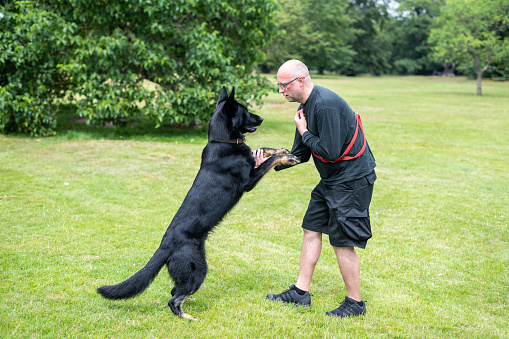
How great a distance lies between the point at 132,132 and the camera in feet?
45.5

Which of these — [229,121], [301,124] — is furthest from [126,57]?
[301,124]

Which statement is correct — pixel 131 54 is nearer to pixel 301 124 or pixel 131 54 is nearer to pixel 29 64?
pixel 29 64

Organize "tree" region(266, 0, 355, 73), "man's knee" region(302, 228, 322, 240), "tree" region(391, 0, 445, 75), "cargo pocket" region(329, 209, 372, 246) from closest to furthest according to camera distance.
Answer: "cargo pocket" region(329, 209, 372, 246) < "man's knee" region(302, 228, 322, 240) < "tree" region(266, 0, 355, 73) < "tree" region(391, 0, 445, 75)

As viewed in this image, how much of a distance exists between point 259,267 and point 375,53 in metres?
70.2

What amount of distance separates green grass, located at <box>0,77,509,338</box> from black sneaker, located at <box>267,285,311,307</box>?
109mm

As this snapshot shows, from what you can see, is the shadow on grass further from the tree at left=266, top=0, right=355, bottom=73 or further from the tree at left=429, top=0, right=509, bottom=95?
the tree at left=266, top=0, right=355, bottom=73

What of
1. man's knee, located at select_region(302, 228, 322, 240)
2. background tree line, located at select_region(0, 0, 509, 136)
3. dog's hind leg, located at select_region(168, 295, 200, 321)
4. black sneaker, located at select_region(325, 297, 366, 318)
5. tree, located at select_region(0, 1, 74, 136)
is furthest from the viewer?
background tree line, located at select_region(0, 0, 509, 136)

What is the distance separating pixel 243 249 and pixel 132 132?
9.56 metres

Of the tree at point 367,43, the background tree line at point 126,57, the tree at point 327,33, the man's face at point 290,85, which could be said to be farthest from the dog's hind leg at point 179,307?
the tree at point 367,43

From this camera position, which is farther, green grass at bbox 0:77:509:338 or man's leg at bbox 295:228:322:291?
man's leg at bbox 295:228:322:291

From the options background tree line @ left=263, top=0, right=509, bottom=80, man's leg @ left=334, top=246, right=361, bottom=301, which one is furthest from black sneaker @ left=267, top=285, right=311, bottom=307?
background tree line @ left=263, top=0, right=509, bottom=80

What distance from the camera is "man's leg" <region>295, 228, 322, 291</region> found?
3.94 metres

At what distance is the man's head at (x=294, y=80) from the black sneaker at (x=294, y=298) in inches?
69.6

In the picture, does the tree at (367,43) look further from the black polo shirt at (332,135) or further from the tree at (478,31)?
the black polo shirt at (332,135)
